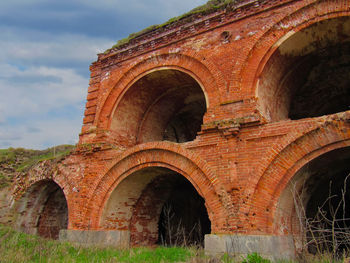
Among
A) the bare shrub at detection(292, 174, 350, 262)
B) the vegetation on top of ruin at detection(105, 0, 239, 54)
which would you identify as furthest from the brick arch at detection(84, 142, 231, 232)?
the vegetation on top of ruin at detection(105, 0, 239, 54)

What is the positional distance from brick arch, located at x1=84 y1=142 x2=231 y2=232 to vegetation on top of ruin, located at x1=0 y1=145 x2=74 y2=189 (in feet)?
9.57

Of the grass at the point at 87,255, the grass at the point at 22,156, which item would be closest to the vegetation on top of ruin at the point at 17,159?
the grass at the point at 22,156

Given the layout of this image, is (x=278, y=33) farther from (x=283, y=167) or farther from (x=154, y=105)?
(x=154, y=105)

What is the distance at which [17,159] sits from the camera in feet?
38.0

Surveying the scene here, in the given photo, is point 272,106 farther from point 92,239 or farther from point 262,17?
point 92,239

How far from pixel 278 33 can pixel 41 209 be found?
9.35m

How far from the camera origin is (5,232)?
8242 millimetres

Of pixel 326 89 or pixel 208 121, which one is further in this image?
pixel 326 89

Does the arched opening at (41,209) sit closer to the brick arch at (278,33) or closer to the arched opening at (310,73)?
the brick arch at (278,33)

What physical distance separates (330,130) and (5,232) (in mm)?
8579

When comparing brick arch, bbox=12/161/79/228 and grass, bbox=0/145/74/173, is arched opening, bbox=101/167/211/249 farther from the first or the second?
grass, bbox=0/145/74/173

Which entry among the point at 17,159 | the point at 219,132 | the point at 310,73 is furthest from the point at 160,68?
the point at 17,159

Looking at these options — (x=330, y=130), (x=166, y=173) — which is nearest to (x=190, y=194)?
(x=166, y=173)

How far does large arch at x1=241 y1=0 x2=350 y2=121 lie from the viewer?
632 cm
